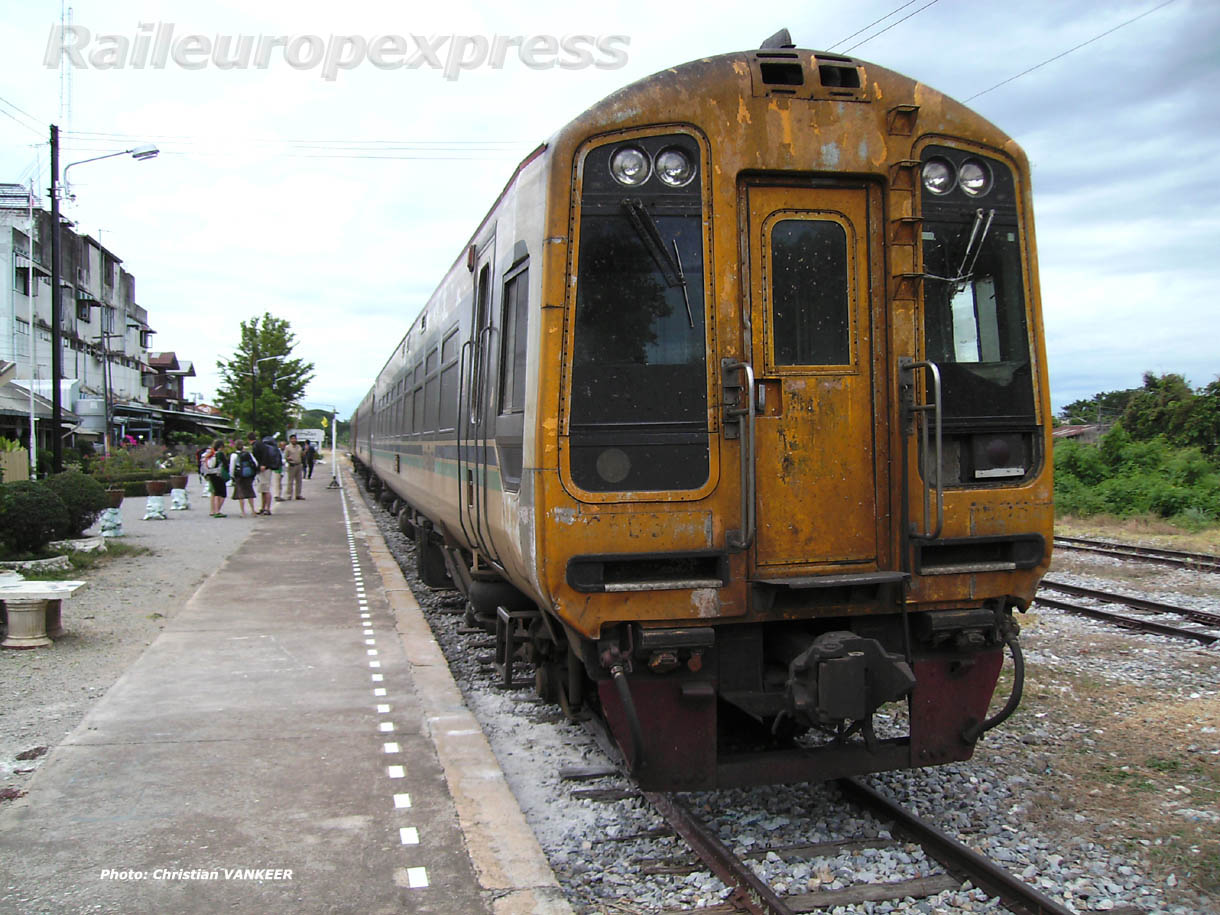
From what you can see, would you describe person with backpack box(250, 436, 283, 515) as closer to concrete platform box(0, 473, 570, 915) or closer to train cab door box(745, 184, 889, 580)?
concrete platform box(0, 473, 570, 915)

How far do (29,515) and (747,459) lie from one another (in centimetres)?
1036

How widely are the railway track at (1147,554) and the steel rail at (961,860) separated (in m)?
10.3

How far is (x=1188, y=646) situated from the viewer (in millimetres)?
8195

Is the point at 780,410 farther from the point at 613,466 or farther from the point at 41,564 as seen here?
the point at 41,564

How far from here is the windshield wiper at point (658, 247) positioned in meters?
4.06

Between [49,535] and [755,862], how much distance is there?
420 inches

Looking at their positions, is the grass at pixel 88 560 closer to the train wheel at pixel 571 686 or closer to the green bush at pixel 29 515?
the green bush at pixel 29 515

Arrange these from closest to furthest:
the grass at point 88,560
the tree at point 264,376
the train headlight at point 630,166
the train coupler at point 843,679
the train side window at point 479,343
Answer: the train coupler at point 843,679 → the train headlight at point 630,166 → the train side window at point 479,343 → the grass at point 88,560 → the tree at point 264,376

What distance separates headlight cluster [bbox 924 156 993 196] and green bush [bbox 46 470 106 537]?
11.9 meters

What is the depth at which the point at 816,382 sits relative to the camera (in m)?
4.20

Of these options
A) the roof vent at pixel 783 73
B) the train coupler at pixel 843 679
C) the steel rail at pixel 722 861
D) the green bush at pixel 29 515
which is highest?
the roof vent at pixel 783 73

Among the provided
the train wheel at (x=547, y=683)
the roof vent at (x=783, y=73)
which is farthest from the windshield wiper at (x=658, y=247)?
the train wheel at (x=547, y=683)

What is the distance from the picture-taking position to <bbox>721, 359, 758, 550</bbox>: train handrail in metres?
3.90

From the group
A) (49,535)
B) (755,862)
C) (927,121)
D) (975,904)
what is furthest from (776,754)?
(49,535)
